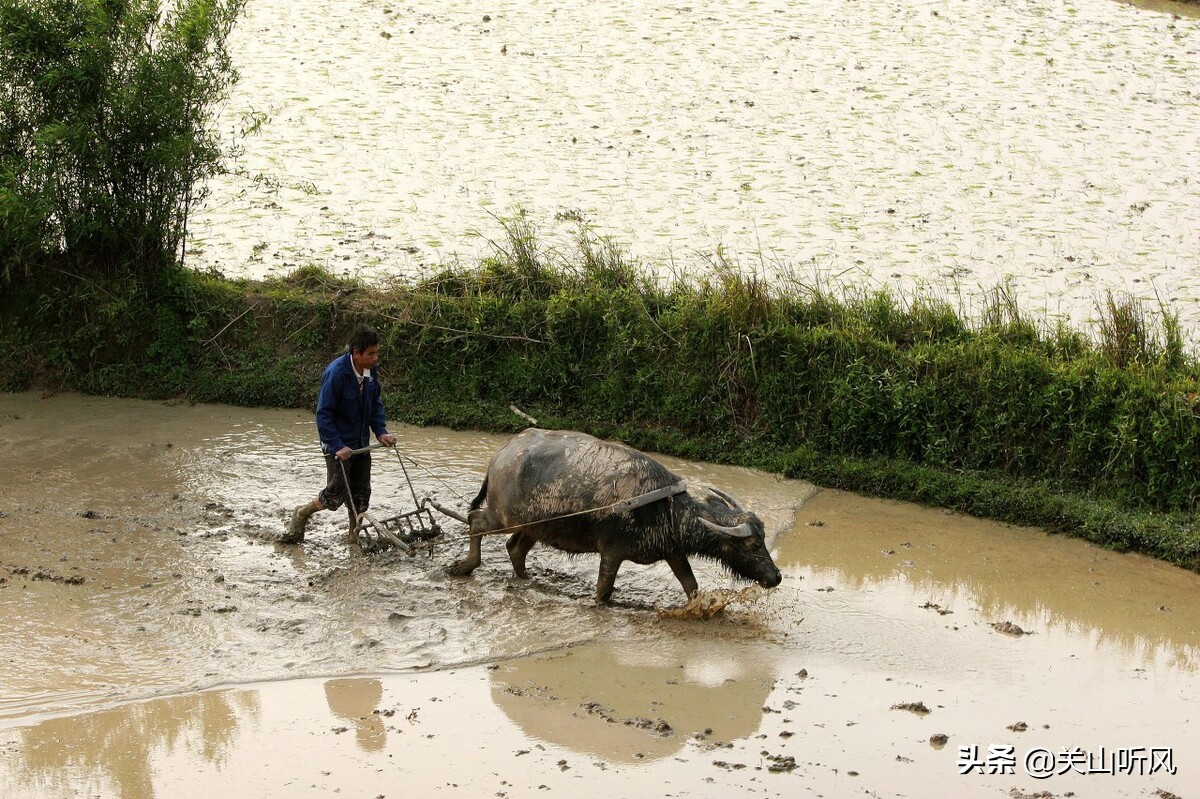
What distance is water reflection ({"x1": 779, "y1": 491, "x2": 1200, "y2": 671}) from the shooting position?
22.1ft

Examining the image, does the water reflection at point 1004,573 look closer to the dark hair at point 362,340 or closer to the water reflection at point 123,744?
the dark hair at point 362,340

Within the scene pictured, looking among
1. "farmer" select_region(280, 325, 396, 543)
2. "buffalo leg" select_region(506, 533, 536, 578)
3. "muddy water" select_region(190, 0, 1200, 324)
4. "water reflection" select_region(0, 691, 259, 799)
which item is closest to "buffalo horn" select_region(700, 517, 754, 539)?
"buffalo leg" select_region(506, 533, 536, 578)

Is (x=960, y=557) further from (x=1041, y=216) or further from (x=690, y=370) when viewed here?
(x=1041, y=216)

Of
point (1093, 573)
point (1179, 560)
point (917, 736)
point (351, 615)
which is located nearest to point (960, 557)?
point (1093, 573)

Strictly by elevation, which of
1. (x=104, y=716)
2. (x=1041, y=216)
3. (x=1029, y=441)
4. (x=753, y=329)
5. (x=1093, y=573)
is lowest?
(x=104, y=716)

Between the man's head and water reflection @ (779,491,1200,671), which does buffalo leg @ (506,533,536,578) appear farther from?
water reflection @ (779,491,1200,671)

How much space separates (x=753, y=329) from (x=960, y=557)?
244 centimetres

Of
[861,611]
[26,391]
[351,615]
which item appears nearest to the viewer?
[351,615]

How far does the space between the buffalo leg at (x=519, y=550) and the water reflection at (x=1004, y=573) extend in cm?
162

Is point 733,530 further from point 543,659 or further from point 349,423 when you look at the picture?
point 349,423

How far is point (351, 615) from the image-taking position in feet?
21.0

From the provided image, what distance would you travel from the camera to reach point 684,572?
6.69 meters

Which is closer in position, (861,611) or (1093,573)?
(861,611)

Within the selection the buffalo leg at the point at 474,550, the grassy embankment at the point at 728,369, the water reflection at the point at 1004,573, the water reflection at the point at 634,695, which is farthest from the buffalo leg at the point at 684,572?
the grassy embankment at the point at 728,369
